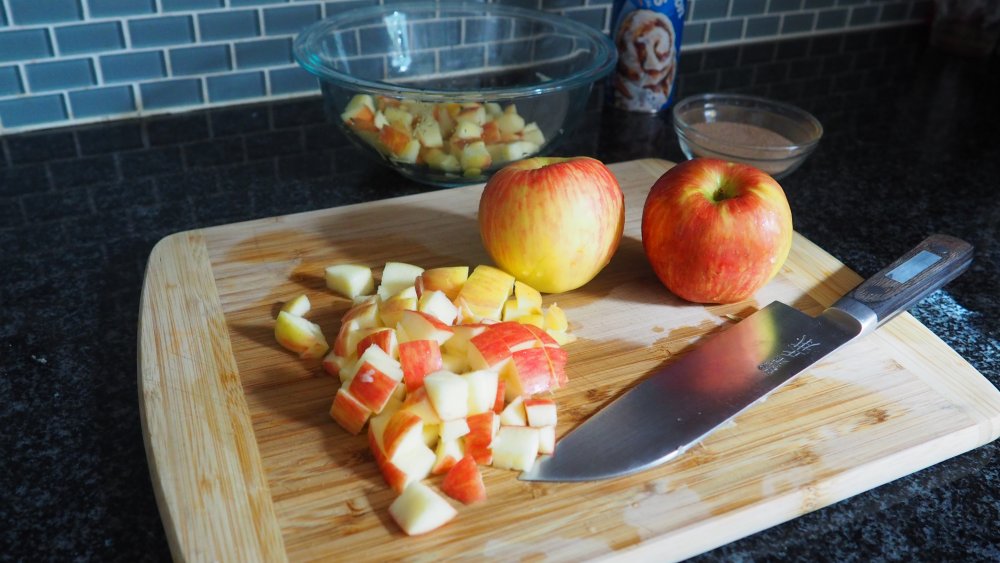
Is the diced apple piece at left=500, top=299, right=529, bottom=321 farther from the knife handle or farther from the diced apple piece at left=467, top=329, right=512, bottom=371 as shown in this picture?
the knife handle

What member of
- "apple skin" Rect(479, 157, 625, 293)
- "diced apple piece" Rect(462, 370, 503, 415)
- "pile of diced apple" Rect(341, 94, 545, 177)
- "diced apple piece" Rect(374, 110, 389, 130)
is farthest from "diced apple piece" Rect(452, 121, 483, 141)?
"diced apple piece" Rect(462, 370, 503, 415)

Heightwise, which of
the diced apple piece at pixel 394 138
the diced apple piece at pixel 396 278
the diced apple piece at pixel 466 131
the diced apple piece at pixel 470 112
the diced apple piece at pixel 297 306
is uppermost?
the diced apple piece at pixel 470 112

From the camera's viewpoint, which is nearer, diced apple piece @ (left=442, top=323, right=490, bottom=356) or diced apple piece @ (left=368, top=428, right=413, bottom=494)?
diced apple piece @ (left=368, top=428, right=413, bottom=494)

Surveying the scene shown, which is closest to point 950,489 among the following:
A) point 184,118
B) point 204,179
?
point 204,179

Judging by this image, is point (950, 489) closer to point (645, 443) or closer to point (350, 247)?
point (645, 443)

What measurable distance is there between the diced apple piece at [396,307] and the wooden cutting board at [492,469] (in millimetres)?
104

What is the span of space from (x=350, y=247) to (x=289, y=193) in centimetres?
32

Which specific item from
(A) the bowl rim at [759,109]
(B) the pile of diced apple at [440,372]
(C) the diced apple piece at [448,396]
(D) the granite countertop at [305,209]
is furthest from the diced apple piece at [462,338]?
(A) the bowl rim at [759,109]

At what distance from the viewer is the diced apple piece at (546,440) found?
2.82 ft

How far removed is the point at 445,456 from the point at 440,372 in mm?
97

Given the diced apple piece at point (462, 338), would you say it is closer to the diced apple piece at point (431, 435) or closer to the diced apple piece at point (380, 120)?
the diced apple piece at point (431, 435)

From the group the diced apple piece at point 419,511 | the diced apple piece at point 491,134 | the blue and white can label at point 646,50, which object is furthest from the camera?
the blue and white can label at point 646,50

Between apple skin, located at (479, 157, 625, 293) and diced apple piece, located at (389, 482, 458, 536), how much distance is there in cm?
39

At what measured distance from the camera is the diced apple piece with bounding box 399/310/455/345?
3.11ft
